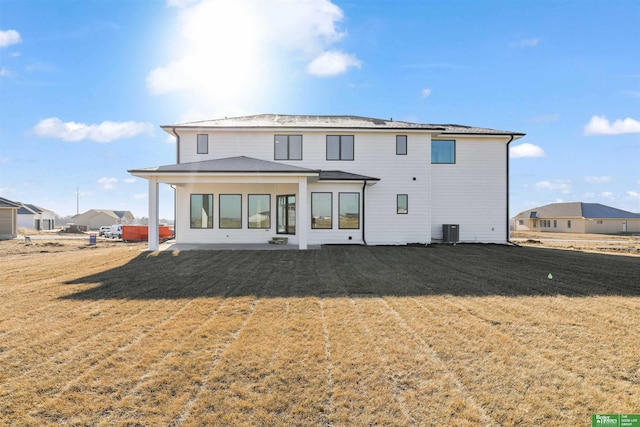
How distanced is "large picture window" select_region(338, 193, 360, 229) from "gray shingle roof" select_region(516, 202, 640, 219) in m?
45.4

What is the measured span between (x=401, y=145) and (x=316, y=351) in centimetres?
1384

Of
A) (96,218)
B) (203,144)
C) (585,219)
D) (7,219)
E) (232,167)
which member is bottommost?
(7,219)

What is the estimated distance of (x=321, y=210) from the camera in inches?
601

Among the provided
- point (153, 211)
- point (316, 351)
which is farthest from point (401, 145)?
point (316, 351)

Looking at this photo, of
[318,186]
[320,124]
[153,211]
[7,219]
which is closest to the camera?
[153,211]

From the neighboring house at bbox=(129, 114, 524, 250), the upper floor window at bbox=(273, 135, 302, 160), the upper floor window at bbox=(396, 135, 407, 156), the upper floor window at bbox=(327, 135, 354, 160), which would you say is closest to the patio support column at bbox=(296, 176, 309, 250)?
the neighboring house at bbox=(129, 114, 524, 250)

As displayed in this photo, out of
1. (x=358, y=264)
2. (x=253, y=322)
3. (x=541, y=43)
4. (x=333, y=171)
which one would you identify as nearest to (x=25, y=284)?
(x=253, y=322)

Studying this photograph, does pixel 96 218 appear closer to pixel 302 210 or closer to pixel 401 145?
pixel 302 210

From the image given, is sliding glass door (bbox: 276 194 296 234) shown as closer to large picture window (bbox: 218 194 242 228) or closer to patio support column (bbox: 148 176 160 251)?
large picture window (bbox: 218 194 242 228)

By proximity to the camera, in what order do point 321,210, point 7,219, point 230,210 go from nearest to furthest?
point 321,210, point 230,210, point 7,219

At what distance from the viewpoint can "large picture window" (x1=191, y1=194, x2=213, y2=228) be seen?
15.3m

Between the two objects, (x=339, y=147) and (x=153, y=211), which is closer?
(x=153, y=211)

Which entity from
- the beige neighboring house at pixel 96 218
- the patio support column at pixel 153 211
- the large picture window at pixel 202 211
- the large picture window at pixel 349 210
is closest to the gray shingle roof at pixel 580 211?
the large picture window at pixel 349 210

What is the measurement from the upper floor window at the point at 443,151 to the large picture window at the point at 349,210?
5.24 metres
